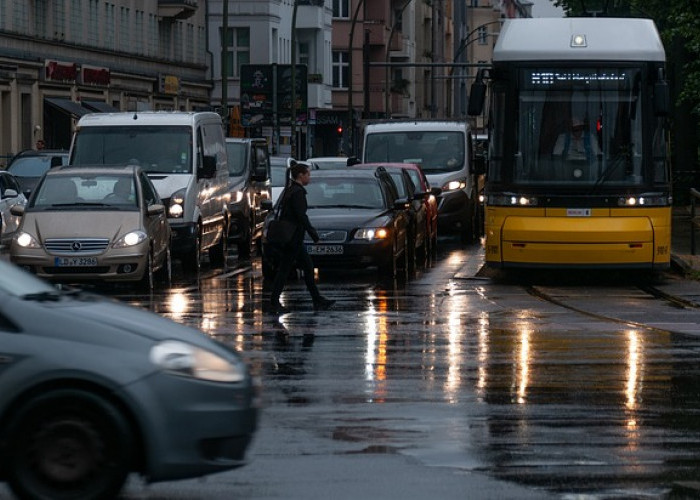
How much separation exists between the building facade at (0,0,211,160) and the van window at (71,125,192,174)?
80.4 ft

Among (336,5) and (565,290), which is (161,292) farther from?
(336,5)

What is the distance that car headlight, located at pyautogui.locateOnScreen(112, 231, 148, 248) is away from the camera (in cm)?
2375

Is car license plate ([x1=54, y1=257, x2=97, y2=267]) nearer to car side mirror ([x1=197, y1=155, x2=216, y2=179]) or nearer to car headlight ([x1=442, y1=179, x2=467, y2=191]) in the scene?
car side mirror ([x1=197, y1=155, x2=216, y2=179])

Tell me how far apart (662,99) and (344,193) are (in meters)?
5.61

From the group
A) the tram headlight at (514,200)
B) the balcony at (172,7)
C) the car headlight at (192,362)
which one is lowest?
the tram headlight at (514,200)

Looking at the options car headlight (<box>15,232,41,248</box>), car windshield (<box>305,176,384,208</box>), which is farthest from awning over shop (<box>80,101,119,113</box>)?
car headlight (<box>15,232,41,248</box>)

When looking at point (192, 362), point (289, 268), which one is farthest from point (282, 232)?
point (192, 362)

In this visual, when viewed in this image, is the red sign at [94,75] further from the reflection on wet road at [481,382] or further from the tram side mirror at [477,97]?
the reflection on wet road at [481,382]

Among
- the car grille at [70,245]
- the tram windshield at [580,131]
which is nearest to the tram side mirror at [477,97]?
the tram windshield at [580,131]

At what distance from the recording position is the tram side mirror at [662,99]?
23.7 m

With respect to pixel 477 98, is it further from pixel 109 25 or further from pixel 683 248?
pixel 109 25

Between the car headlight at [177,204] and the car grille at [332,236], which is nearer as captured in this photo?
the car grille at [332,236]

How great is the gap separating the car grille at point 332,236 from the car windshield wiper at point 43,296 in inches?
649

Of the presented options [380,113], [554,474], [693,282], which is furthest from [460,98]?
[554,474]
